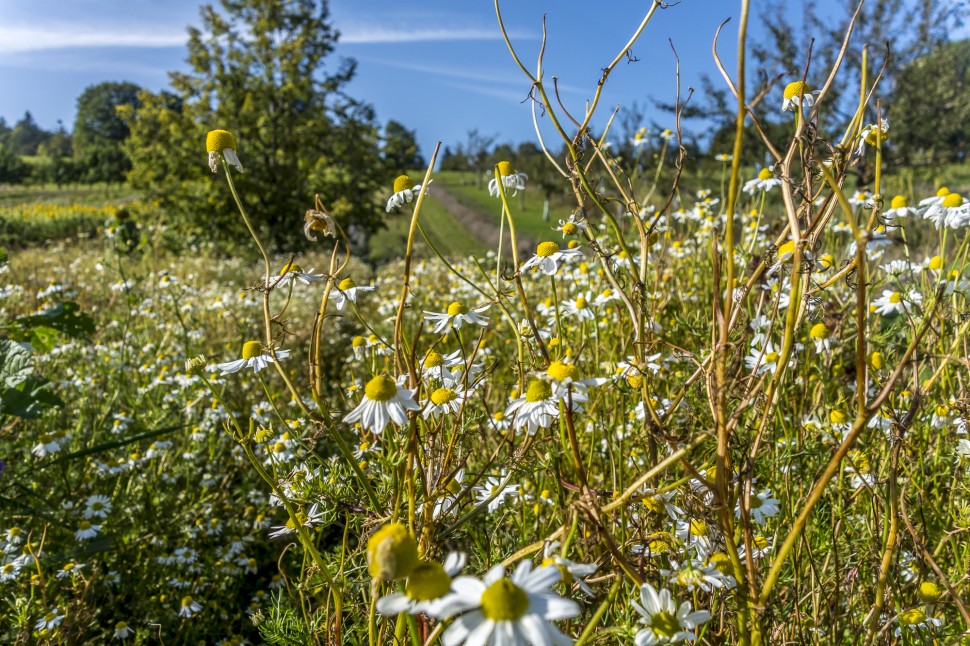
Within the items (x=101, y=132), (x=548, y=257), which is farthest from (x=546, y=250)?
(x=101, y=132)

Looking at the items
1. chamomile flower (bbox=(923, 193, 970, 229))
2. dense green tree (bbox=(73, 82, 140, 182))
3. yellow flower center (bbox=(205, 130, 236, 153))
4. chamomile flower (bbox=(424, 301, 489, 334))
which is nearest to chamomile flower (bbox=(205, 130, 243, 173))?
yellow flower center (bbox=(205, 130, 236, 153))

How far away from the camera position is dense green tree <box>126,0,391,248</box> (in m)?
12.7

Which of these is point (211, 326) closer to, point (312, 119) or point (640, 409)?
point (640, 409)

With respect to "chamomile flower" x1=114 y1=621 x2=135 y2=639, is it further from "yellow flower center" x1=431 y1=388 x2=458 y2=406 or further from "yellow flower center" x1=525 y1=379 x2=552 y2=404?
"yellow flower center" x1=525 y1=379 x2=552 y2=404

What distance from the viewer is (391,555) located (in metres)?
0.51

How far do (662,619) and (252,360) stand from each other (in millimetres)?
804

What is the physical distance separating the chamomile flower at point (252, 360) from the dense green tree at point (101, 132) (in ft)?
132

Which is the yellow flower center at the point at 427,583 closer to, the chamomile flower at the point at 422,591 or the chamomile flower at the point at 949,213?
the chamomile flower at the point at 422,591

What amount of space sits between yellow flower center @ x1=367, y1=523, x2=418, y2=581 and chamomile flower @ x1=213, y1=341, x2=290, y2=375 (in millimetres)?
528

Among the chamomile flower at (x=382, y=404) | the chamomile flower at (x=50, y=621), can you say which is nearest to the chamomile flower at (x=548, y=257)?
the chamomile flower at (x=382, y=404)

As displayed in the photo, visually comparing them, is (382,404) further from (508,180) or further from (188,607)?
(188,607)

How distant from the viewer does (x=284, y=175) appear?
13.3 metres

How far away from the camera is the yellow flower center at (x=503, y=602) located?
521 millimetres

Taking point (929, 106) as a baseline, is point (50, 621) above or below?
below
